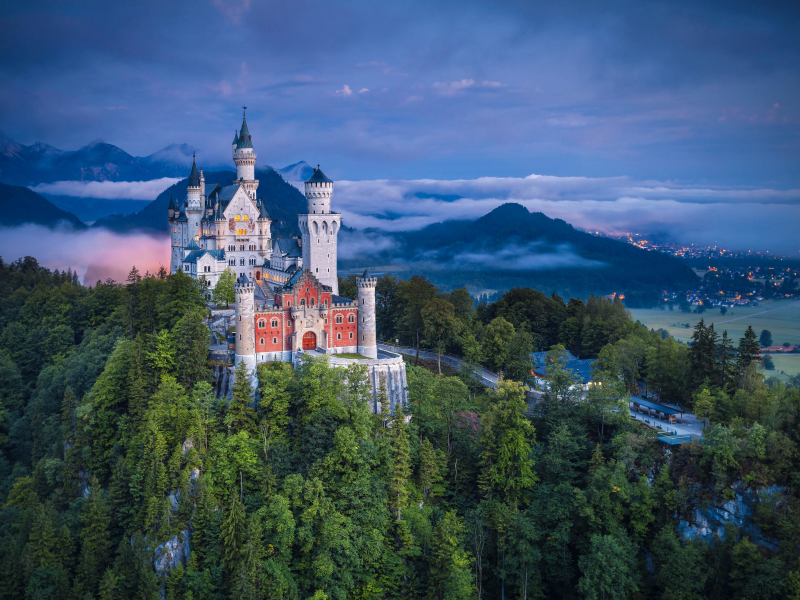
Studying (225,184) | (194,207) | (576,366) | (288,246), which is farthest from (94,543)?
(225,184)

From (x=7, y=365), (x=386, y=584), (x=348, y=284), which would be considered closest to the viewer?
(x=386, y=584)

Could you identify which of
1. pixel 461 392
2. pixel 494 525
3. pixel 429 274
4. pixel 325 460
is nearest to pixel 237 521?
pixel 325 460

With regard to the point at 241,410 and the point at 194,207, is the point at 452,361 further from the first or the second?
the point at 194,207

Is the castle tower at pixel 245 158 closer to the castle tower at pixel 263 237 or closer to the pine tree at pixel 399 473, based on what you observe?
the castle tower at pixel 263 237

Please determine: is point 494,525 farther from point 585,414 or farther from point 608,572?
point 585,414

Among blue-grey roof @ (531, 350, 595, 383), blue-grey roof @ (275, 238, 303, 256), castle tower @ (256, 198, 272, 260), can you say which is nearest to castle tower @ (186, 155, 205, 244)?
castle tower @ (256, 198, 272, 260)

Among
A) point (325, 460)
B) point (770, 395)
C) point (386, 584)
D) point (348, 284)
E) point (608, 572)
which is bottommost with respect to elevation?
point (386, 584)
